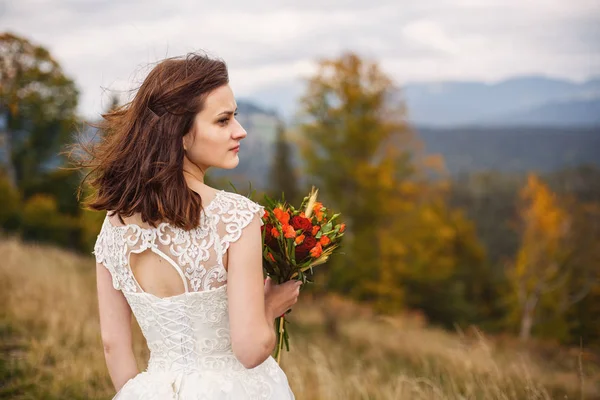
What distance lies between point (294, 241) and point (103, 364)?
12.0 feet

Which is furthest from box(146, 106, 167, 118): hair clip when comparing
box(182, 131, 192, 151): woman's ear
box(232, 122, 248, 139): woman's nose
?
box(232, 122, 248, 139): woman's nose

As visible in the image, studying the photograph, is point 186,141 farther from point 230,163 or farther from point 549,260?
point 549,260

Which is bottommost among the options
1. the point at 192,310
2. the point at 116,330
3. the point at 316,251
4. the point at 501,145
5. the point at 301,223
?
the point at 501,145

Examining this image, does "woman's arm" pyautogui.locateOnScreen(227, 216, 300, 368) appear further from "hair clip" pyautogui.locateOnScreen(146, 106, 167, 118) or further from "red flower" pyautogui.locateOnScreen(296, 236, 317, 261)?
"hair clip" pyautogui.locateOnScreen(146, 106, 167, 118)

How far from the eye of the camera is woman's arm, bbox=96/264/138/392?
2156 millimetres

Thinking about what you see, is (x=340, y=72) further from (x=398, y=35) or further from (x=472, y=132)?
(x=472, y=132)

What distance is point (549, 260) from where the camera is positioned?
78.9 ft

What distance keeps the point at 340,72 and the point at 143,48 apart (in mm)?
18493

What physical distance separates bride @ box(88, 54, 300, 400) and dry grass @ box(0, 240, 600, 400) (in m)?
1.85

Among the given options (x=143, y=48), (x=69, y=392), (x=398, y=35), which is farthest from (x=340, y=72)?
(x=398, y=35)

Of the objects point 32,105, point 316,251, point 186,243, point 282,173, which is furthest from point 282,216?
point 282,173

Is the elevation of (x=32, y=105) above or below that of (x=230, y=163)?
above

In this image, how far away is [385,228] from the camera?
2178 centimetres

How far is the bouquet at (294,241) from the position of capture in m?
2.13
